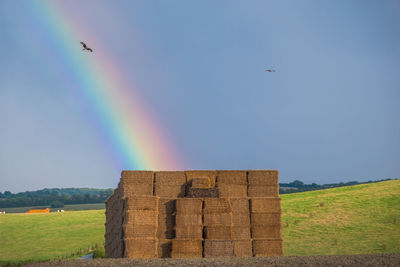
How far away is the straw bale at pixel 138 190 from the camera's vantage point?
54.3ft

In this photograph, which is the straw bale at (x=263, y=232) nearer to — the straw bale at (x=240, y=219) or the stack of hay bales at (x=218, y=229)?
the straw bale at (x=240, y=219)

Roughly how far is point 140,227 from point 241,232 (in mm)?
3555

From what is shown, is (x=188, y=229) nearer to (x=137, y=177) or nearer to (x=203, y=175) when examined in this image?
(x=203, y=175)

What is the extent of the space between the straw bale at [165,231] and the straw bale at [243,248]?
220 centimetres

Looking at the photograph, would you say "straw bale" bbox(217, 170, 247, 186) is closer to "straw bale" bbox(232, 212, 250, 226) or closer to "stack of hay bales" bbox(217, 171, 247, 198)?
"stack of hay bales" bbox(217, 171, 247, 198)

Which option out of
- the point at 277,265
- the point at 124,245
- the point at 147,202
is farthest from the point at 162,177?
the point at 277,265

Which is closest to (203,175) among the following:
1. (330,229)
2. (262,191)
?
(262,191)

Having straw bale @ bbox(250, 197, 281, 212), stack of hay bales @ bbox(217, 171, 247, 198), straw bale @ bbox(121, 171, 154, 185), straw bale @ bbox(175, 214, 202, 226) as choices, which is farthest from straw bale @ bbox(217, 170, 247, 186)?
straw bale @ bbox(121, 171, 154, 185)

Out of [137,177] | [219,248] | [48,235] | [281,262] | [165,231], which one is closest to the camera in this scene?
[281,262]

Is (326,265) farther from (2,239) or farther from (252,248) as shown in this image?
(2,239)

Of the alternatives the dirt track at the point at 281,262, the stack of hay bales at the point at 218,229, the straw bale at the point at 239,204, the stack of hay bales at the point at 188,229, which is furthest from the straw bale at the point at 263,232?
the dirt track at the point at 281,262

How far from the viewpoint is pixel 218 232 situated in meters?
15.4

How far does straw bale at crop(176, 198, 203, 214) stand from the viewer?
606 inches

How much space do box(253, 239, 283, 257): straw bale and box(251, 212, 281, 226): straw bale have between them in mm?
607
